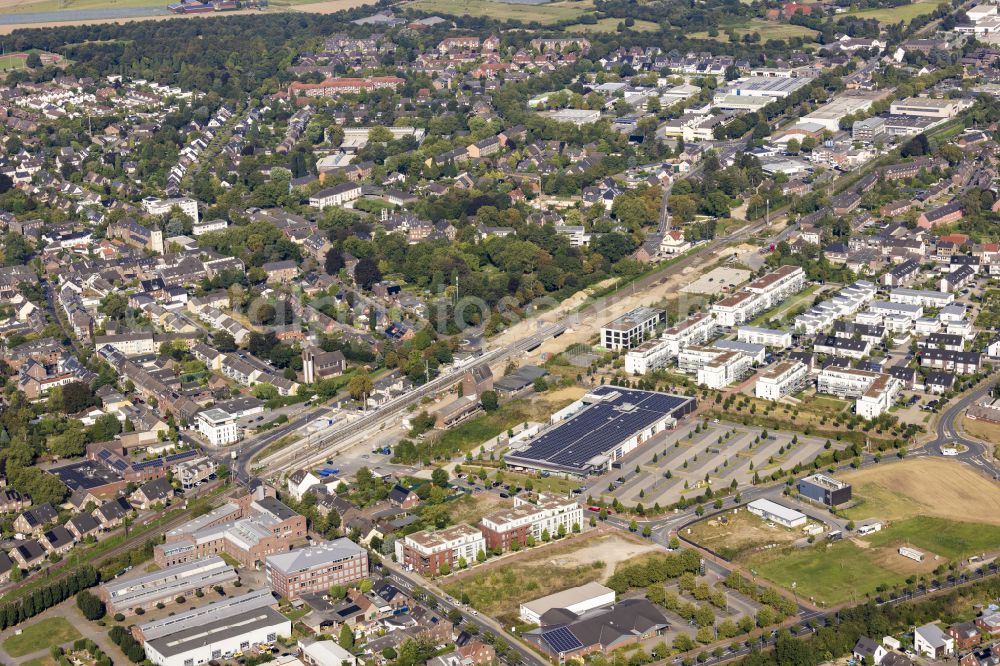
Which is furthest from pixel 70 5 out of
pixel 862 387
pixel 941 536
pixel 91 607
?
pixel 941 536

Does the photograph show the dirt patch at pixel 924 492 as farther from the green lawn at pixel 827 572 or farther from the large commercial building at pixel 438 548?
the large commercial building at pixel 438 548

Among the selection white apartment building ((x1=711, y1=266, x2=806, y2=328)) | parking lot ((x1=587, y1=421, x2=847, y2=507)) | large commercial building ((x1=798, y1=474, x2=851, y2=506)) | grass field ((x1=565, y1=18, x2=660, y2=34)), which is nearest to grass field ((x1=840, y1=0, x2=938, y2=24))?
grass field ((x1=565, y1=18, x2=660, y2=34))

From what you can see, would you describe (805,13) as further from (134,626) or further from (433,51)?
(134,626)

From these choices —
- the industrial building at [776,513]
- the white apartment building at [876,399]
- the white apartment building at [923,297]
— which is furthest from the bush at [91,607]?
the white apartment building at [923,297]

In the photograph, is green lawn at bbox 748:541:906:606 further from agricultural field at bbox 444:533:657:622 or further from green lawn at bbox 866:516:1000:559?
agricultural field at bbox 444:533:657:622

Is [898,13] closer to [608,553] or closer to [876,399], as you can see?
[876,399]
